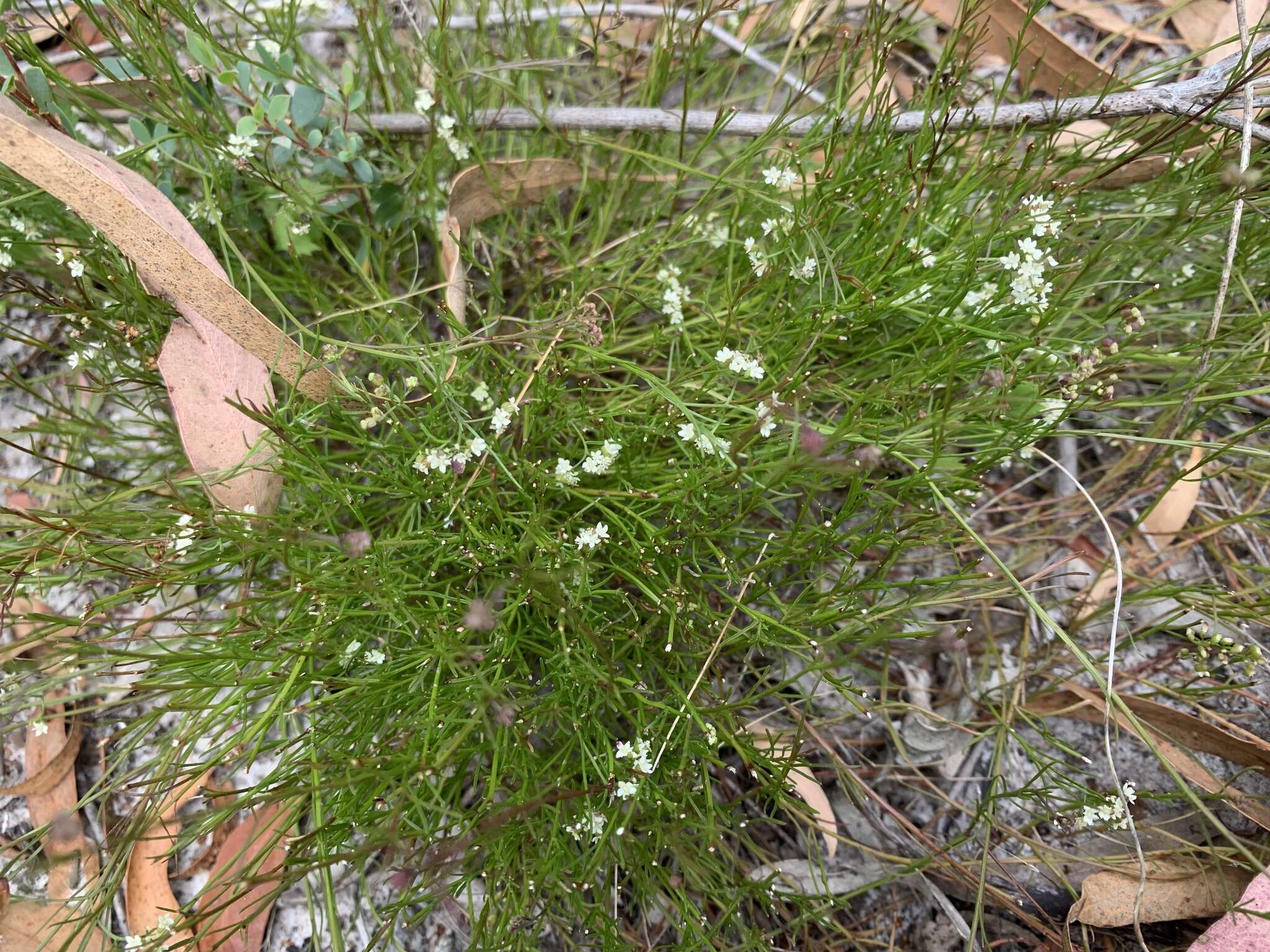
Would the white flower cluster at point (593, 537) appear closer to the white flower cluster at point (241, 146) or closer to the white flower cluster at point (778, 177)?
the white flower cluster at point (778, 177)

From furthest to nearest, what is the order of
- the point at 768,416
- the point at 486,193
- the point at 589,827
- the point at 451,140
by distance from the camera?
the point at 486,193 → the point at 451,140 → the point at 589,827 → the point at 768,416

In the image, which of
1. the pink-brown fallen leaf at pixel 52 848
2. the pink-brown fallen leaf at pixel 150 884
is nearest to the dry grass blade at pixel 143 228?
the pink-brown fallen leaf at pixel 52 848

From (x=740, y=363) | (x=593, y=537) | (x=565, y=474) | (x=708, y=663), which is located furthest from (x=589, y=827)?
(x=740, y=363)

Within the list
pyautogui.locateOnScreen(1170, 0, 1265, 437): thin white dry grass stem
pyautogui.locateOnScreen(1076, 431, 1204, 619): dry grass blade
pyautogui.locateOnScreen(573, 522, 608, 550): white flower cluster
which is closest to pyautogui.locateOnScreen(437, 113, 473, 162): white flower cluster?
pyautogui.locateOnScreen(573, 522, 608, 550): white flower cluster

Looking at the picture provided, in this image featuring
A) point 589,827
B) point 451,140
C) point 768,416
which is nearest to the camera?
point 768,416

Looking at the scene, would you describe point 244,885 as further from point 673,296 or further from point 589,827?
point 673,296
